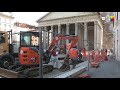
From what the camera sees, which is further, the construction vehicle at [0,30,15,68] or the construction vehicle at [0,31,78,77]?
the construction vehicle at [0,30,15,68]

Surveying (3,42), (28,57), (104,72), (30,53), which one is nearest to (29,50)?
(30,53)

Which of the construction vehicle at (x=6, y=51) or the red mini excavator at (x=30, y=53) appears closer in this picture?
the red mini excavator at (x=30, y=53)

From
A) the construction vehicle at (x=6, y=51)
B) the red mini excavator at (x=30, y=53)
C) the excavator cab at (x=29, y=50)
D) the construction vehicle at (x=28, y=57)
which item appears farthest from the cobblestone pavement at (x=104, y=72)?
the construction vehicle at (x=6, y=51)

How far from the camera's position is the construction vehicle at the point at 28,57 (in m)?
10.7

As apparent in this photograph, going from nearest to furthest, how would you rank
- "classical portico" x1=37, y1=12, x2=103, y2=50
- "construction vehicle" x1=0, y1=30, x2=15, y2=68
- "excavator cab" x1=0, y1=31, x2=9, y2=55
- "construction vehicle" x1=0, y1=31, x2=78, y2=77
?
1. "construction vehicle" x1=0, y1=31, x2=78, y2=77
2. "construction vehicle" x1=0, y1=30, x2=15, y2=68
3. "excavator cab" x1=0, y1=31, x2=9, y2=55
4. "classical portico" x1=37, y1=12, x2=103, y2=50

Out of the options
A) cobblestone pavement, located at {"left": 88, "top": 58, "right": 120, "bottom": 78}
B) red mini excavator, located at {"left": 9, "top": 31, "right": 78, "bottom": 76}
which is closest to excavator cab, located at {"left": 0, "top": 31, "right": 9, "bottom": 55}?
red mini excavator, located at {"left": 9, "top": 31, "right": 78, "bottom": 76}

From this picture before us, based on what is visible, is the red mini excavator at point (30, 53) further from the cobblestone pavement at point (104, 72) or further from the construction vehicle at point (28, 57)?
the cobblestone pavement at point (104, 72)

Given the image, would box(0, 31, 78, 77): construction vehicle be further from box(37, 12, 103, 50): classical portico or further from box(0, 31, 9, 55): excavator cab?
box(37, 12, 103, 50): classical portico

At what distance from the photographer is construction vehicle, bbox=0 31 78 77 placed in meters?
10.7

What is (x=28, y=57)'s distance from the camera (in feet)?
35.3

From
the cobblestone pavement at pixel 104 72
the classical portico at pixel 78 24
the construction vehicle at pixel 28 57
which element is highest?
the classical portico at pixel 78 24
